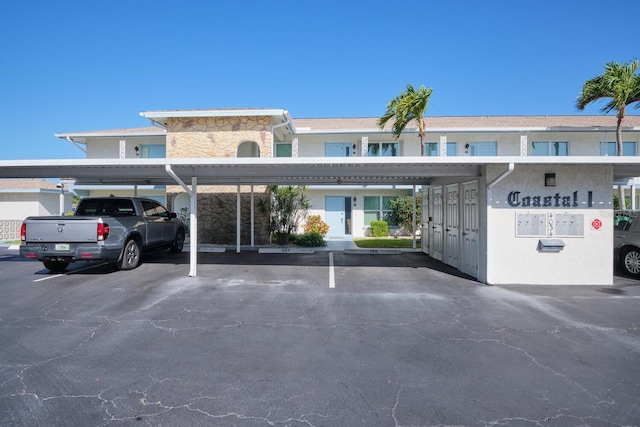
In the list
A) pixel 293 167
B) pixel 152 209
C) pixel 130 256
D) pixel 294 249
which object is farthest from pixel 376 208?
pixel 130 256

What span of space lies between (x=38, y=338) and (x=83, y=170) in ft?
22.2

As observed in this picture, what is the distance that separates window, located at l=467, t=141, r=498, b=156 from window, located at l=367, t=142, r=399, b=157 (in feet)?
13.4

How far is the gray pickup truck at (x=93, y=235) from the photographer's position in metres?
8.67

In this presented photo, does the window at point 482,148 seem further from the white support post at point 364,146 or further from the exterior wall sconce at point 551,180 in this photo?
the exterior wall sconce at point 551,180

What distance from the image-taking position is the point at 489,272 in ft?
27.7

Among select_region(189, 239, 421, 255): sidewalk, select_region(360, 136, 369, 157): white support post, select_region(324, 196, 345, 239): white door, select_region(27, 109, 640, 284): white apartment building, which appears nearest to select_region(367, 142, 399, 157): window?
select_region(27, 109, 640, 284): white apartment building

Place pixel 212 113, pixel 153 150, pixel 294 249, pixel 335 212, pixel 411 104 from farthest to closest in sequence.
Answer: pixel 335 212, pixel 153 150, pixel 212 113, pixel 411 104, pixel 294 249

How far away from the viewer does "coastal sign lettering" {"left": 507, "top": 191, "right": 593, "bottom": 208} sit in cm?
838

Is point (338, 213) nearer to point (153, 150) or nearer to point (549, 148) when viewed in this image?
point (153, 150)

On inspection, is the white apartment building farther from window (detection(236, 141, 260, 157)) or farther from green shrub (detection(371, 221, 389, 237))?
green shrub (detection(371, 221, 389, 237))

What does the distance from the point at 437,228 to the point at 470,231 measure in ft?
9.77

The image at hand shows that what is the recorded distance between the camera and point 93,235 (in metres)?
8.70

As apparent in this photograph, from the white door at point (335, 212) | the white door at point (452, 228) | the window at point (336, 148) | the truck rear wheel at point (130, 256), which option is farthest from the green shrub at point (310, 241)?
the truck rear wheel at point (130, 256)

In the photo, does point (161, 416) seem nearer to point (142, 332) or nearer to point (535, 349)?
point (142, 332)
